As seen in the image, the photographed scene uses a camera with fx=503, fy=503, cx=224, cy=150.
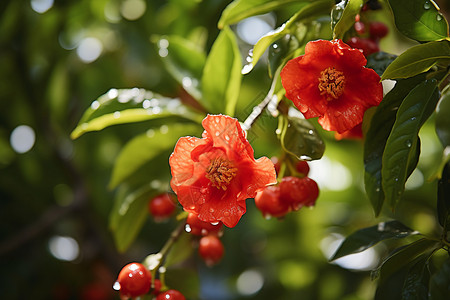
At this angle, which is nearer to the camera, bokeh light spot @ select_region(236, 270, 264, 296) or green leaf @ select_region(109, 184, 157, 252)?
green leaf @ select_region(109, 184, 157, 252)

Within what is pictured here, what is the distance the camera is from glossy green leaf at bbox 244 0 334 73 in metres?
0.82

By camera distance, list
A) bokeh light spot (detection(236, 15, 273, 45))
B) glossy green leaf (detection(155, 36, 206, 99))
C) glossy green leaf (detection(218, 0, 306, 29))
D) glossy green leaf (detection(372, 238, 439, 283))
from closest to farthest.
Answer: glossy green leaf (detection(372, 238, 439, 283)), glossy green leaf (detection(218, 0, 306, 29)), glossy green leaf (detection(155, 36, 206, 99)), bokeh light spot (detection(236, 15, 273, 45))

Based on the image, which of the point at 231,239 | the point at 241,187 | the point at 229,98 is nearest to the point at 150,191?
the point at 229,98

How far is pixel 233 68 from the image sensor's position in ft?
3.54

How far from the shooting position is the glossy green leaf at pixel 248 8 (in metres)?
0.95

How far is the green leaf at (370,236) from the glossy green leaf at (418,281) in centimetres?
6

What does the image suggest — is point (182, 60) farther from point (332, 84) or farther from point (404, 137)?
point (404, 137)

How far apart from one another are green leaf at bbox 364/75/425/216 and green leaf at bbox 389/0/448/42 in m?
0.07

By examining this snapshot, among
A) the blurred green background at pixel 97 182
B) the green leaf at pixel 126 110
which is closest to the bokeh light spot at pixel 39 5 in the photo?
the blurred green background at pixel 97 182

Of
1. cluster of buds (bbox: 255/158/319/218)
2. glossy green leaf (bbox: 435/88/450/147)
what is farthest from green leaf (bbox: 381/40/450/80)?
cluster of buds (bbox: 255/158/319/218)

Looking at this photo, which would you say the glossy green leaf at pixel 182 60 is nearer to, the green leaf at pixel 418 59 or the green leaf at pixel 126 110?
Result: the green leaf at pixel 126 110

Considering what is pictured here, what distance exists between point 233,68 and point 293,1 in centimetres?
21

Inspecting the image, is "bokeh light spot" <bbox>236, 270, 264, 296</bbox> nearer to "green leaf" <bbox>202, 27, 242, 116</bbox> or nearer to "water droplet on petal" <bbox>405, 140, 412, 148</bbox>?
"green leaf" <bbox>202, 27, 242, 116</bbox>

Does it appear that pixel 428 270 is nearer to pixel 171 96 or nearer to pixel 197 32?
pixel 197 32
